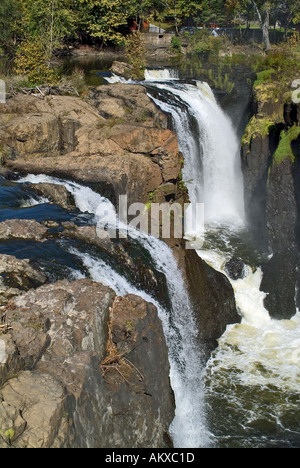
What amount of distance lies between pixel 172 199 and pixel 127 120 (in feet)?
11.2

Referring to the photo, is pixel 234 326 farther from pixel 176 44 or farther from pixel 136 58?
pixel 176 44

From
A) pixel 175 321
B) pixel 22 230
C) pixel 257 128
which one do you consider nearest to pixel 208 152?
pixel 257 128

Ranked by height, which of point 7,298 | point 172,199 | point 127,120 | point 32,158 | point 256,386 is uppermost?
point 127,120

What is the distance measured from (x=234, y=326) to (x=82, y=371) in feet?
24.7

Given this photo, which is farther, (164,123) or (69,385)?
(164,123)

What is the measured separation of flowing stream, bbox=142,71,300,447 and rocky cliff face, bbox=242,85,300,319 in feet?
1.71

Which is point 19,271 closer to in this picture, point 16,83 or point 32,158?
point 32,158

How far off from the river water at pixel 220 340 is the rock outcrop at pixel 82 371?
134 centimetres

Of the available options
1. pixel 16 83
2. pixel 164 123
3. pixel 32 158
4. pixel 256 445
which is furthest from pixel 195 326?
pixel 16 83

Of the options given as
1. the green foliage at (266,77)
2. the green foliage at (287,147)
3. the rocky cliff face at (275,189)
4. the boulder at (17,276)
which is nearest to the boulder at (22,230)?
the boulder at (17,276)

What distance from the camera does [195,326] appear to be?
39.5 feet

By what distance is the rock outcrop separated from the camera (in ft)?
19.1

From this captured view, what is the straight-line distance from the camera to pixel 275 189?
16391 millimetres

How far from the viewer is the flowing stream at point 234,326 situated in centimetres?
1004
